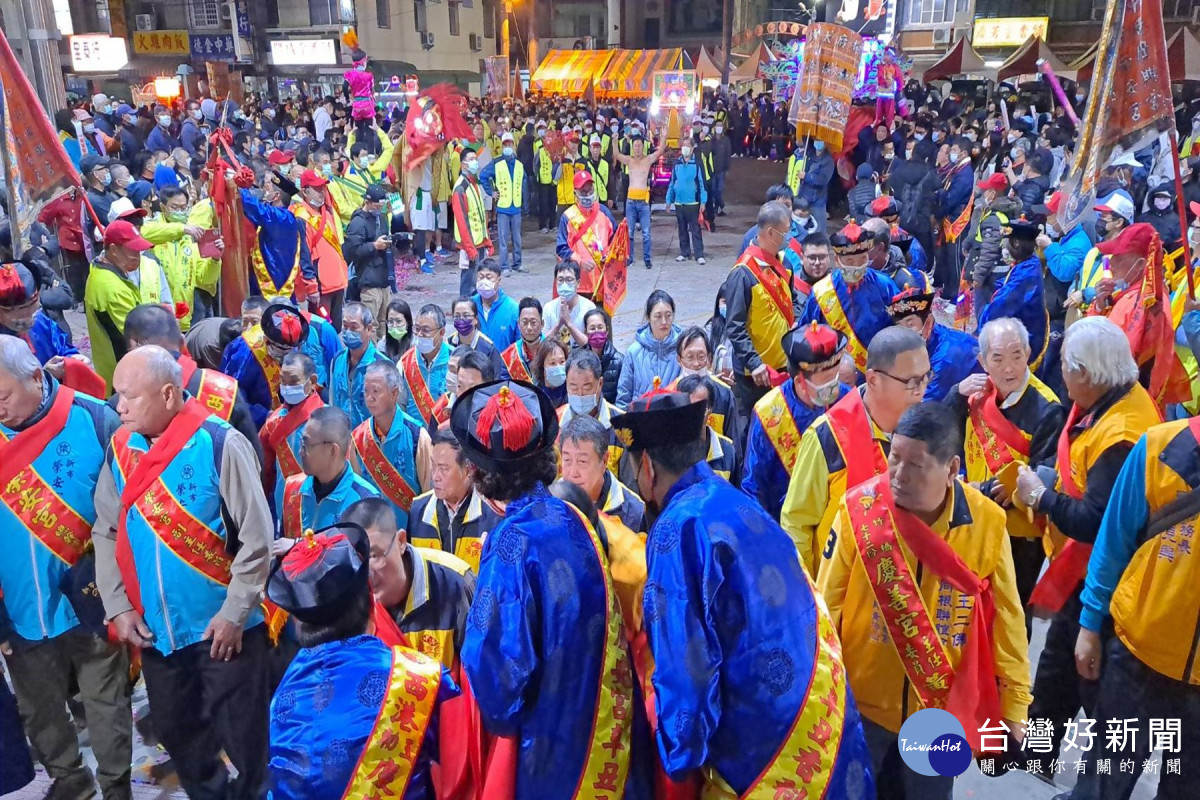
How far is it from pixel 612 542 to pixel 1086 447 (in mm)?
1930

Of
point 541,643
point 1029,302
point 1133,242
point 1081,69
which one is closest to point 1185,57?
point 1081,69

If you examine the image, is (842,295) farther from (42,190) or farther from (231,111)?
(231,111)

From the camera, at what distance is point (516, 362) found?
604 centimetres

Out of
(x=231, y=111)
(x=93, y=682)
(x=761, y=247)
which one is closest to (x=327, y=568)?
(x=93, y=682)

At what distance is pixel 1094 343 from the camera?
10.5ft

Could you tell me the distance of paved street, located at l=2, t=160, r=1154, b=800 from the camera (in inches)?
145

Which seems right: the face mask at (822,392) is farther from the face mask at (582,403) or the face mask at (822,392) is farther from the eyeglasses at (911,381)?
the face mask at (582,403)

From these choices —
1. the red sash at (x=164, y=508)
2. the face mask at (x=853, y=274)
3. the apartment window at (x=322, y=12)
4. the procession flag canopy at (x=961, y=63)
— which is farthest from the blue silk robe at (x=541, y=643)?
the apartment window at (x=322, y=12)

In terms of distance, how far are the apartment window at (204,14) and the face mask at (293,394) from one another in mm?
32515

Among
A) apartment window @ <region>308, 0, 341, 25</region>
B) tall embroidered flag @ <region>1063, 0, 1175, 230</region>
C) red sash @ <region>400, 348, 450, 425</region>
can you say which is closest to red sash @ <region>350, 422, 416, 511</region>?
red sash @ <region>400, 348, 450, 425</region>

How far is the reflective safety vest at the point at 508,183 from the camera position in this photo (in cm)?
1261

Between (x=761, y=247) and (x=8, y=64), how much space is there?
14.5 ft

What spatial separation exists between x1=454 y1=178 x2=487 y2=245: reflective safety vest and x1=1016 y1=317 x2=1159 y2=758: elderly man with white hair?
9.07 metres

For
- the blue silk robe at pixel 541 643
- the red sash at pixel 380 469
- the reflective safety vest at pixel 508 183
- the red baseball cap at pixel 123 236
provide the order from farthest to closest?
the reflective safety vest at pixel 508 183 < the red baseball cap at pixel 123 236 < the red sash at pixel 380 469 < the blue silk robe at pixel 541 643
